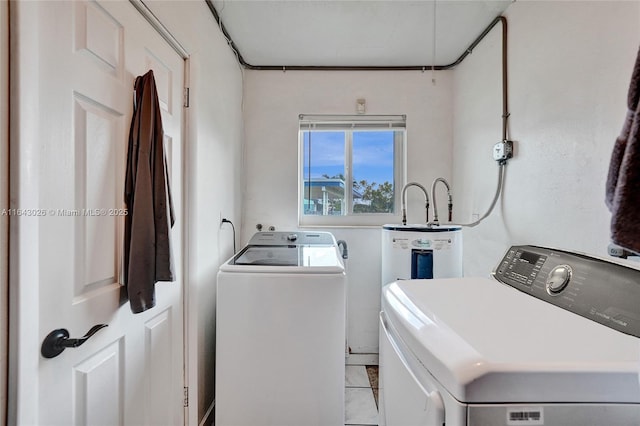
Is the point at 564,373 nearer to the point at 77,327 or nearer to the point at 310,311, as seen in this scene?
the point at 310,311

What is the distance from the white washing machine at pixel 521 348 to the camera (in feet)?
1.63

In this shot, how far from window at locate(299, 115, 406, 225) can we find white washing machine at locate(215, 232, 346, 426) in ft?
3.50

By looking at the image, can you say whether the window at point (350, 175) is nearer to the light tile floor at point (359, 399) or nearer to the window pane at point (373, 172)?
the window pane at point (373, 172)

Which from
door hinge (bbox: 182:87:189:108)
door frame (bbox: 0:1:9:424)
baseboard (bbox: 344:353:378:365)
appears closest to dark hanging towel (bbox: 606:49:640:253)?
door frame (bbox: 0:1:9:424)

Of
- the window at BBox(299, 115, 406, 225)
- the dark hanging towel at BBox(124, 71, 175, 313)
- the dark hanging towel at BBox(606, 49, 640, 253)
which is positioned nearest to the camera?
the dark hanging towel at BBox(606, 49, 640, 253)

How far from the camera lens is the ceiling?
1574mm

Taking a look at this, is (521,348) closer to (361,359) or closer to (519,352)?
(519,352)

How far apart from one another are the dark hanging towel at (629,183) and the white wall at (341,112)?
1.86 metres

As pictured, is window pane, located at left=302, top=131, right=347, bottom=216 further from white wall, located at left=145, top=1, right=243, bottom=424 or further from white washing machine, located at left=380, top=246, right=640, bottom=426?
white washing machine, located at left=380, top=246, right=640, bottom=426

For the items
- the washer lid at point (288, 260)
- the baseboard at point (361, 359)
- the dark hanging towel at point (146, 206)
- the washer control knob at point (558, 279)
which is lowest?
the baseboard at point (361, 359)

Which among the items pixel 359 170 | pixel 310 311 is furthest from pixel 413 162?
pixel 310 311

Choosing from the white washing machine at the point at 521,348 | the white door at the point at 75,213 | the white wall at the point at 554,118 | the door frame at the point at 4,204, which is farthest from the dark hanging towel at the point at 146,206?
the white wall at the point at 554,118

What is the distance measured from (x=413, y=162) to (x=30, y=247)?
221 cm

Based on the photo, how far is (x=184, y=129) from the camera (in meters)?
1.34
